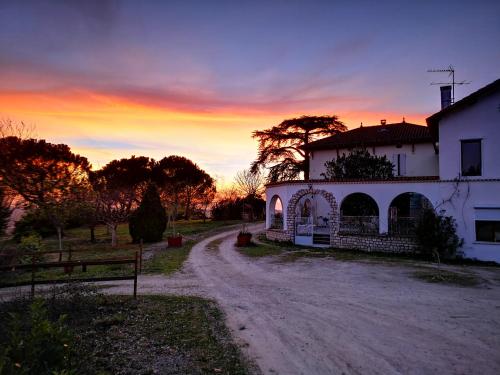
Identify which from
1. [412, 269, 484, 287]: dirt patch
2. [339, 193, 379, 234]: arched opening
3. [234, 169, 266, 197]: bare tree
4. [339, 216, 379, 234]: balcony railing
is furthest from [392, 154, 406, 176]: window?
[234, 169, 266, 197]: bare tree

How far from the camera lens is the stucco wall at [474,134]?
16.4 metres

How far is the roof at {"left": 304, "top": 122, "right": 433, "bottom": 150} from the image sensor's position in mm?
25484

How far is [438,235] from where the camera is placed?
16328 mm

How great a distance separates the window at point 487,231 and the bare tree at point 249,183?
30814 mm

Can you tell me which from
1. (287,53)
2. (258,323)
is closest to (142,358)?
(258,323)

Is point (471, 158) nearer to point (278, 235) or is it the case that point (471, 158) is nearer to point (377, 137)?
point (377, 137)

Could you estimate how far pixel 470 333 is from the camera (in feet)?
22.7

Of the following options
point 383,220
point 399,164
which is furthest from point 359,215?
point 399,164

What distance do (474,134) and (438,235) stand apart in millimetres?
5309

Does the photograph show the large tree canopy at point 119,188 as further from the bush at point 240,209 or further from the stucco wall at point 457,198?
the stucco wall at point 457,198

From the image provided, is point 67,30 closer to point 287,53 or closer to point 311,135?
point 287,53

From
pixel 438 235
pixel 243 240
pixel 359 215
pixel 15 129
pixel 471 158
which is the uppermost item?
pixel 15 129

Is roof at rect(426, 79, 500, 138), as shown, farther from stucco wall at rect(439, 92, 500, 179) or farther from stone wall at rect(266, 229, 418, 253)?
stone wall at rect(266, 229, 418, 253)

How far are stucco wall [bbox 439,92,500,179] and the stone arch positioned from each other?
18.9ft
